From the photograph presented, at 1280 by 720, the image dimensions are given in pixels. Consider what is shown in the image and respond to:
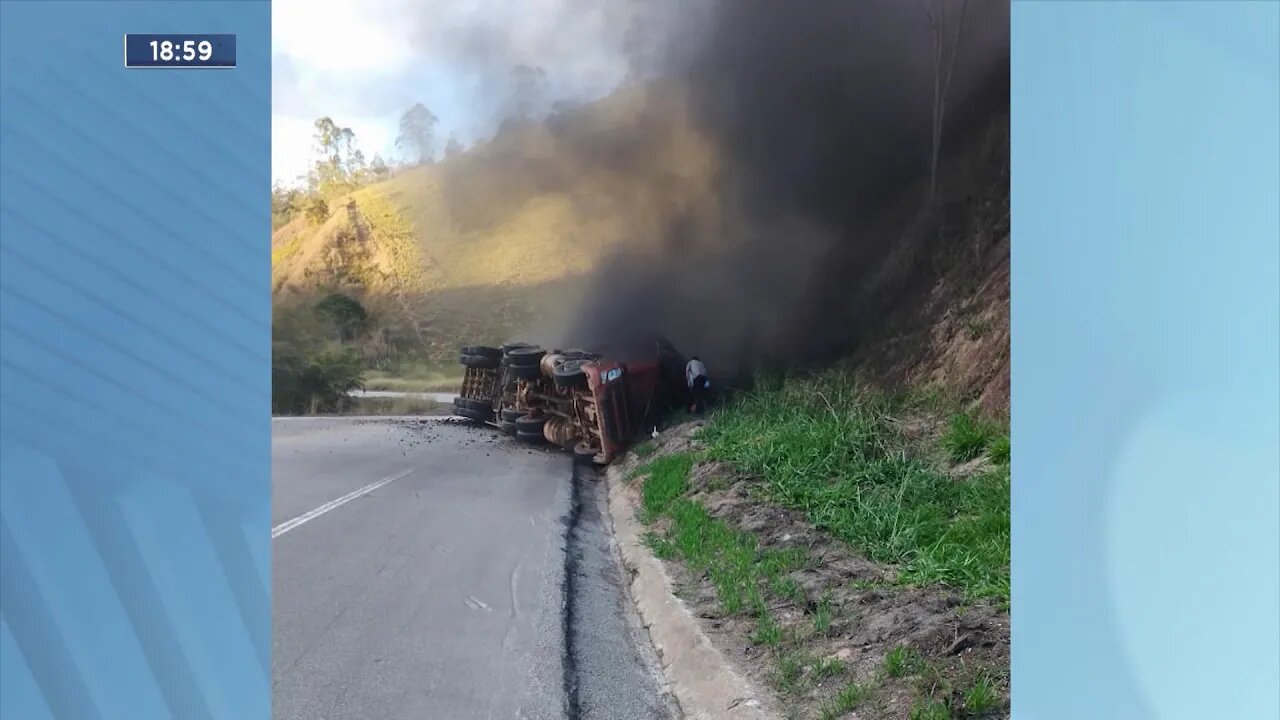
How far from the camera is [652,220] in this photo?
564cm

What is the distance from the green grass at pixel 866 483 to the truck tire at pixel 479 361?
1596 millimetres

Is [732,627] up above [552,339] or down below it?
below

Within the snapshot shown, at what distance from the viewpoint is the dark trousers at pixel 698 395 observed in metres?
5.79

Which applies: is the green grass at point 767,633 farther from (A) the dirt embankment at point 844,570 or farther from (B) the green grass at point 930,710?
(B) the green grass at point 930,710

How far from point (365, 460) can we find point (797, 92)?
396 centimetres

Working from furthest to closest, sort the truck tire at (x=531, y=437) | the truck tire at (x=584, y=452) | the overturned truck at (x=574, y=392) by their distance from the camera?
1. the truck tire at (x=584, y=452)
2. the truck tire at (x=531, y=437)
3. the overturned truck at (x=574, y=392)

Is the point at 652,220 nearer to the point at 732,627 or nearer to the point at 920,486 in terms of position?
the point at 920,486

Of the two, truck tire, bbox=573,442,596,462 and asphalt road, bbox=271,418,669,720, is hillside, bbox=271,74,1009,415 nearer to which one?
asphalt road, bbox=271,418,669,720

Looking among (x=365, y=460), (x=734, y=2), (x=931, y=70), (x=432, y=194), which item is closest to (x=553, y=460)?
(x=365, y=460)

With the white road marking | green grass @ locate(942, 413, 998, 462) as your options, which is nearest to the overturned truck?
the white road marking

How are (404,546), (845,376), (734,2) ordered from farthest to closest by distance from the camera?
(845,376)
(734,2)
(404,546)

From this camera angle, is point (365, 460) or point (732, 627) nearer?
point (732, 627)

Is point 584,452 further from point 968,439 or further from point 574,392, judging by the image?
point 968,439
